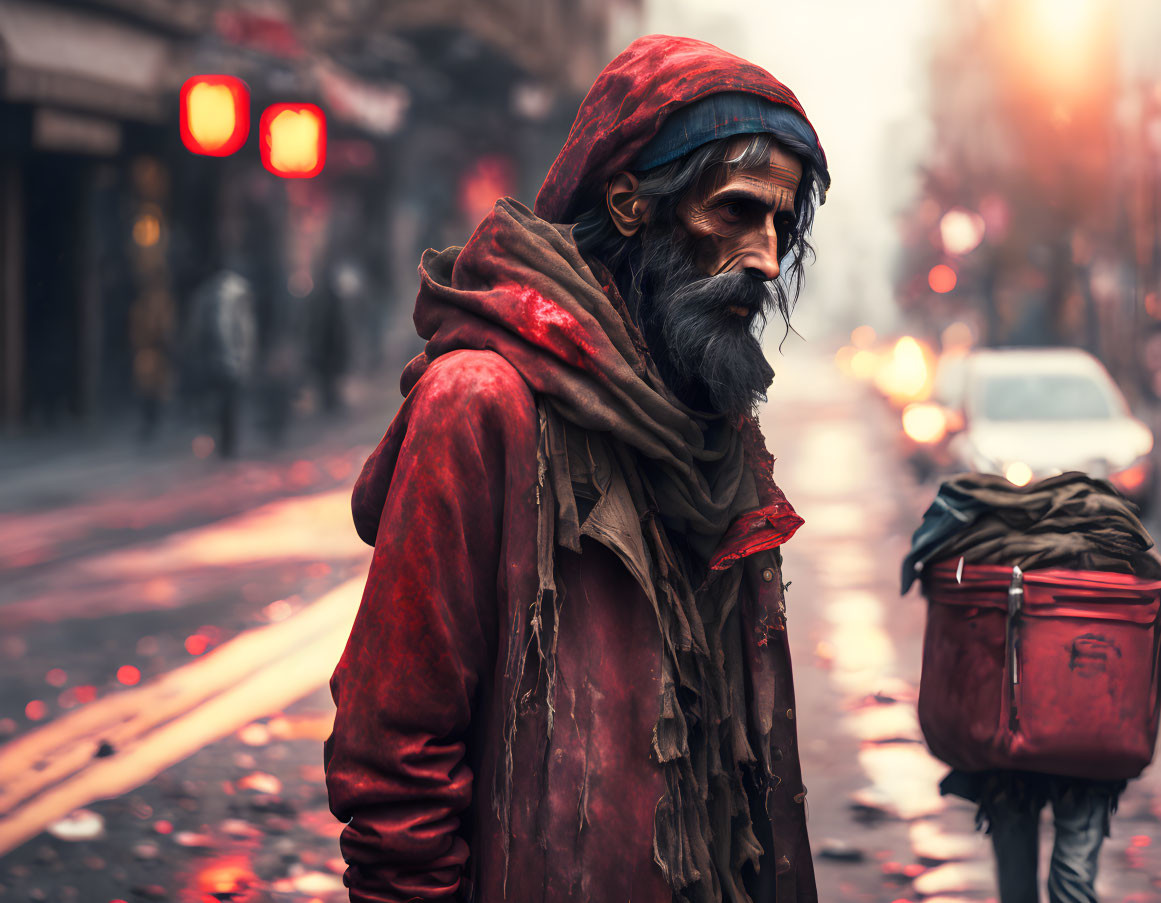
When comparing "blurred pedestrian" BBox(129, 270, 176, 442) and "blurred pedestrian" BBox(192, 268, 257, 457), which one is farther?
"blurred pedestrian" BBox(129, 270, 176, 442)

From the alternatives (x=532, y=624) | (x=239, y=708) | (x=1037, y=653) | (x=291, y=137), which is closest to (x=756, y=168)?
(x=532, y=624)

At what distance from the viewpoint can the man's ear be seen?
7.07 feet

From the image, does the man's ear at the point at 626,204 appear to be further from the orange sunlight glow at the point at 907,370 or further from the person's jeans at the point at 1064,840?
the orange sunlight glow at the point at 907,370

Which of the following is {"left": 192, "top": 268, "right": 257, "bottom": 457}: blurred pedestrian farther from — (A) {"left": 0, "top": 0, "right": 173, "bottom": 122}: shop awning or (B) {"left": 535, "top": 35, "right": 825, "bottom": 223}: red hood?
(B) {"left": 535, "top": 35, "right": 825, "bottom": 223}: red hood

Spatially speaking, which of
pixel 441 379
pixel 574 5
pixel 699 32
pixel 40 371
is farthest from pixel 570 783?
pixel 699 32

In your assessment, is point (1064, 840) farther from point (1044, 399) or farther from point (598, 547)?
point (1044, 399)

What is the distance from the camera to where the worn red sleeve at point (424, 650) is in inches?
74.3

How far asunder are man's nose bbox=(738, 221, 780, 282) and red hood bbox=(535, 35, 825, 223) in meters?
0.16

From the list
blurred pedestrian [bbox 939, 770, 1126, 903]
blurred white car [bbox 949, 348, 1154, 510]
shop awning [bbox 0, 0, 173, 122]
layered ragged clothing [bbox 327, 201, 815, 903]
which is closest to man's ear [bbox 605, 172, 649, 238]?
layered ragged clothing [bbox 327, 201, 815, 903]

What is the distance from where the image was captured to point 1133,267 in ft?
96.8

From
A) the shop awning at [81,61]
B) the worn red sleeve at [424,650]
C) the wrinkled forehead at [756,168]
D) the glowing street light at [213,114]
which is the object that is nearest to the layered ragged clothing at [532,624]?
the worn red sleeve at [424,650]

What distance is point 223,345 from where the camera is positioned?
1691 cm

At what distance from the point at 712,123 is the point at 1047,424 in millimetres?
11557

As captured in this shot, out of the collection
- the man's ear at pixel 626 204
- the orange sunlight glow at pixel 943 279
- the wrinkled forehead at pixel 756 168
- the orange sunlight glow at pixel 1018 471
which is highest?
the orange sunlight glow at pixel 943 279
